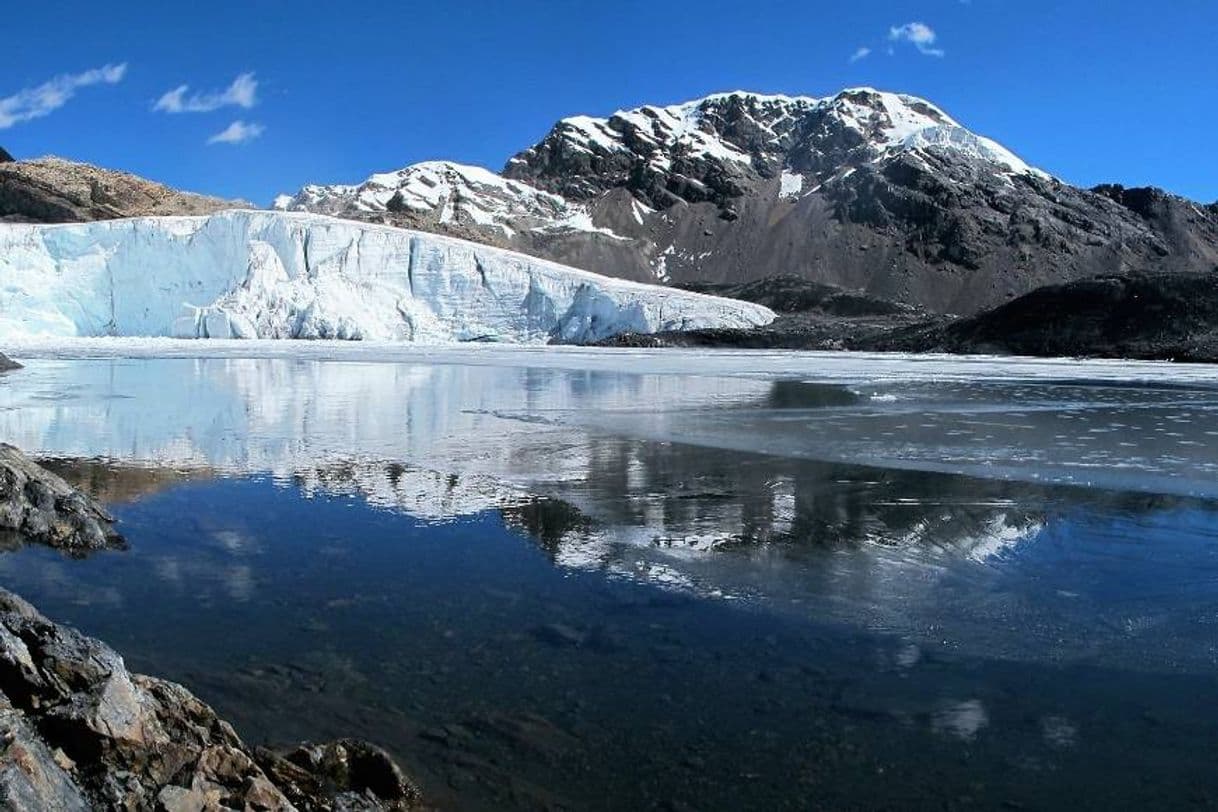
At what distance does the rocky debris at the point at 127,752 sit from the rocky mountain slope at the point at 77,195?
6706 centimetres

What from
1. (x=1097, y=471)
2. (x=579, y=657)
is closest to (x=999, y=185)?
(x=1097, y=471)

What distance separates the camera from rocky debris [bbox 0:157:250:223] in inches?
2496

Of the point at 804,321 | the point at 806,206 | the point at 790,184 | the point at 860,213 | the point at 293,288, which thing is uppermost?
the point at 790,184

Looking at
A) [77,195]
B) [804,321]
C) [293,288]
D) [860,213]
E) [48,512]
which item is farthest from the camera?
[860,213]

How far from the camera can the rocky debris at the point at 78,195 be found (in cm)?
6341

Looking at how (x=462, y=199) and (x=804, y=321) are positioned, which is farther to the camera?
(x=462, y=199)

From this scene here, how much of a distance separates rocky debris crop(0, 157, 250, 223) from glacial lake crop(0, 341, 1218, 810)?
6030 centimetres

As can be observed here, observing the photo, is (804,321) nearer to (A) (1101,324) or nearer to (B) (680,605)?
(A) (1101,324)

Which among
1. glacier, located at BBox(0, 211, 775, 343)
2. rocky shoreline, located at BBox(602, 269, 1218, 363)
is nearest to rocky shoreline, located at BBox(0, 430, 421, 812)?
rocky shoreline, located at BBox(602, 269, 1218, 363)

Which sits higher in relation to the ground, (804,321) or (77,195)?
(77,195)

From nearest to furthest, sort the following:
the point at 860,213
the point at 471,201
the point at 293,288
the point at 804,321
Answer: the point at 293,288 → the point at 804,321 → the point at 860,213 → the point at 471,201

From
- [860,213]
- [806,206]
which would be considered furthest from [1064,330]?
[806,206]

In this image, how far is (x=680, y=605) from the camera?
546 cm

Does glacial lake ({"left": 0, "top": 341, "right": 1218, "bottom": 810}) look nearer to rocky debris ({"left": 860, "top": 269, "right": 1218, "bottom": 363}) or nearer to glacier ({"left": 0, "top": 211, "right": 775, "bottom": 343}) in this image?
glacier ({"left": 0, "top": 211, "right": 775, "bottom": 343})
